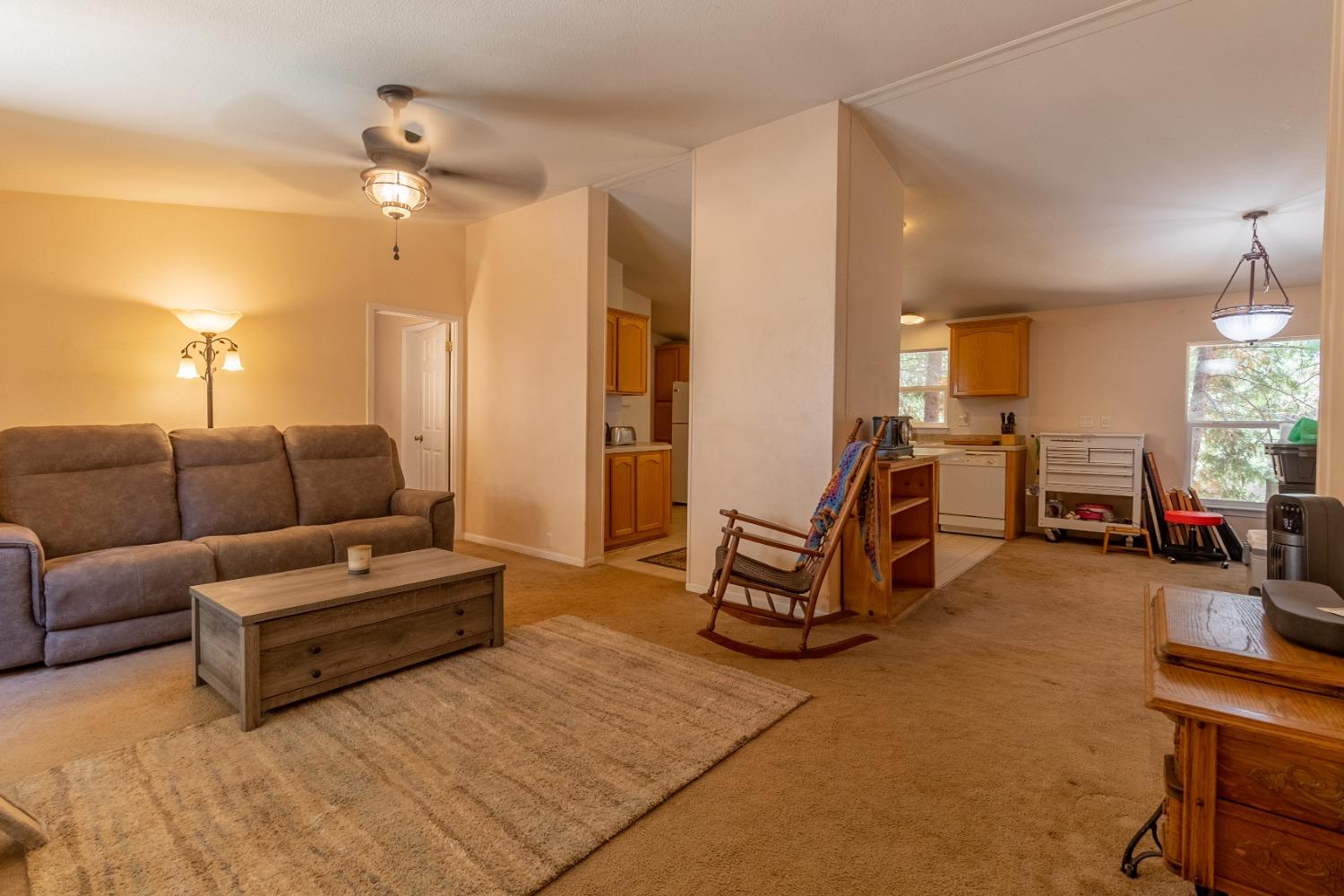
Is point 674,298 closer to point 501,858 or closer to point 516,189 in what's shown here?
point 516,189

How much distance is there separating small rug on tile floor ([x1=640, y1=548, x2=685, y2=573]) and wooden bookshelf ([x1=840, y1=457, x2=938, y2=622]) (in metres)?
1.37

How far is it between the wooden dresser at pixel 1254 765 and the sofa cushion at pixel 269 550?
3.59 metres

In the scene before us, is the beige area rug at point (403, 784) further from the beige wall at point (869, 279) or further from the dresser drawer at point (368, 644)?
the beige wall at point (869, 279)

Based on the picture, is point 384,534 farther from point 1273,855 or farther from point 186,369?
point 1273,855

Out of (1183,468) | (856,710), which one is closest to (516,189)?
(856,710)

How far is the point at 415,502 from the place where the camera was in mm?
4020

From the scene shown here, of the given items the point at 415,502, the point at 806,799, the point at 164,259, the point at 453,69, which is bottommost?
the point at 806,799

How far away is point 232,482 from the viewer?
359cm

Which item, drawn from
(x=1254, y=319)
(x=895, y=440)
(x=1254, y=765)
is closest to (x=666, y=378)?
(x=895, y=440)

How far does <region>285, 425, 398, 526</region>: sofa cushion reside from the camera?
389cm

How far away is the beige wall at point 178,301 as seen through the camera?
3.43m

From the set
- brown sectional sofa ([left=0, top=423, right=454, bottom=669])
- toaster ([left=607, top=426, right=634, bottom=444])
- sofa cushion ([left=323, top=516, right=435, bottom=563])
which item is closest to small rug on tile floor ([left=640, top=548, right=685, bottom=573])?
toaster ([left=607, top=426, right=634, bottom=444])

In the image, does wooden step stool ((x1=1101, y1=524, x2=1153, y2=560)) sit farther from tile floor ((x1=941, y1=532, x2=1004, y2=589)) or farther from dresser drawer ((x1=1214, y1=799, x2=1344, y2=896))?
dresser drawer ((x1=1214, y1=799, x2=1344, y2=896))

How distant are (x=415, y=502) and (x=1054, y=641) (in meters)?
3.84
